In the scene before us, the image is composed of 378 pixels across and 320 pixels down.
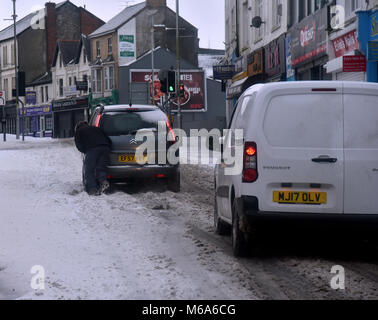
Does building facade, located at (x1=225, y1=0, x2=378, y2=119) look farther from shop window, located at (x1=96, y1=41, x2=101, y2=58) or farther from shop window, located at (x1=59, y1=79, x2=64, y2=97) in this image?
shop window, located at (x1=59, y1=79, x2=64, y2=97)

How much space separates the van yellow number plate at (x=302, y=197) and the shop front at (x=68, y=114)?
61917mm

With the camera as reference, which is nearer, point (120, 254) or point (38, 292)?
point (38, 292)

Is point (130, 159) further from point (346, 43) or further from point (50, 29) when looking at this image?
point (50, 29)

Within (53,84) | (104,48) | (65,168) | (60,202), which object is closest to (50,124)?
(53,84)

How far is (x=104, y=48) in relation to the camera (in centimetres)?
6488

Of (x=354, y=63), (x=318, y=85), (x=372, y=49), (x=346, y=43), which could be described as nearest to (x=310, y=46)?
(x=346, y=43)

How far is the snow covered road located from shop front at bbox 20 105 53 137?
64.0m

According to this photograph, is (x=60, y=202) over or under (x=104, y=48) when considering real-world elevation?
under

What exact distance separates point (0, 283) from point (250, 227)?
2381 mm

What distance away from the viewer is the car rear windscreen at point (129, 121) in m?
13.6

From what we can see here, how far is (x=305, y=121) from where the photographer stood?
6.73 meters

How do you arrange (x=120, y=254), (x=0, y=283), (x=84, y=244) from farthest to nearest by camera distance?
(x=84, y=244) < (x=120, y=254) < (x=0, y=283)

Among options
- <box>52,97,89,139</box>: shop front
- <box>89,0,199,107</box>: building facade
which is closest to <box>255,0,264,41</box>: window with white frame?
<box>89,0,199,107</box>: building facade
